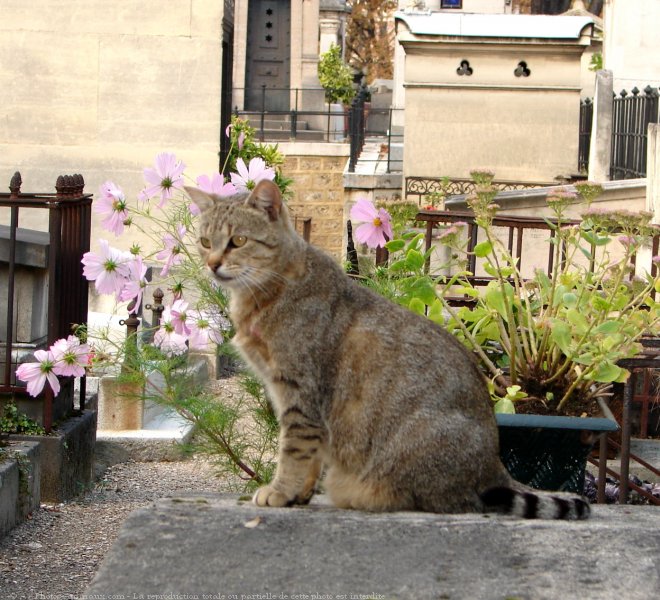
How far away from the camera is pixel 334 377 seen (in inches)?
138

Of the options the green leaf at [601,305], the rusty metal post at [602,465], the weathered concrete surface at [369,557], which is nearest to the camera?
the weathered concrete surface at [369,557]

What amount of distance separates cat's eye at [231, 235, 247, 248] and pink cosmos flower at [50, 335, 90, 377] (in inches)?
59.4

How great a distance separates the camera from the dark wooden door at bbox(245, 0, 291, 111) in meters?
29.3

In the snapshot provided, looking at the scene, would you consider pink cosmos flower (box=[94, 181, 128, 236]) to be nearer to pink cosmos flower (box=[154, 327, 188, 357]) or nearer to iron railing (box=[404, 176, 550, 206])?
pink cosmos flower (box=[154, 327, 188, 357])

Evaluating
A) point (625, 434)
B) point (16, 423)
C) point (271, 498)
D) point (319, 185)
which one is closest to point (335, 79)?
point (319, 185)

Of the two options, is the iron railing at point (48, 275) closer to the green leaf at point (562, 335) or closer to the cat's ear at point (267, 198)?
the cat's ear at point (267, 198)

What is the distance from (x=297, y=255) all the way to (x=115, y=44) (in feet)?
24.6

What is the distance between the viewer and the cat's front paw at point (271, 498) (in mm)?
3455

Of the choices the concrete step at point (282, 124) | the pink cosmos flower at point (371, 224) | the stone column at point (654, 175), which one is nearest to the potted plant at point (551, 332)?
the pink cosmos flower at point (371, 224)

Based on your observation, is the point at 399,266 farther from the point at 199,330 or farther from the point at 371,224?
the point at 199,330

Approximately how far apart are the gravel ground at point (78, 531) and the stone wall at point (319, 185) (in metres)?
12.9

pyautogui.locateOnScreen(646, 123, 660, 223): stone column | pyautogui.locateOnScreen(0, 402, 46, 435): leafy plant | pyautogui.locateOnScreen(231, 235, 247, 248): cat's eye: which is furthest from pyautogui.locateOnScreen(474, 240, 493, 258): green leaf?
pyautogui.locateOnScreen(646, 123, 660, 223): stone column

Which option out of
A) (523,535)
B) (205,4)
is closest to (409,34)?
(205,4)

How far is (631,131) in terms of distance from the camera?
1281cm
